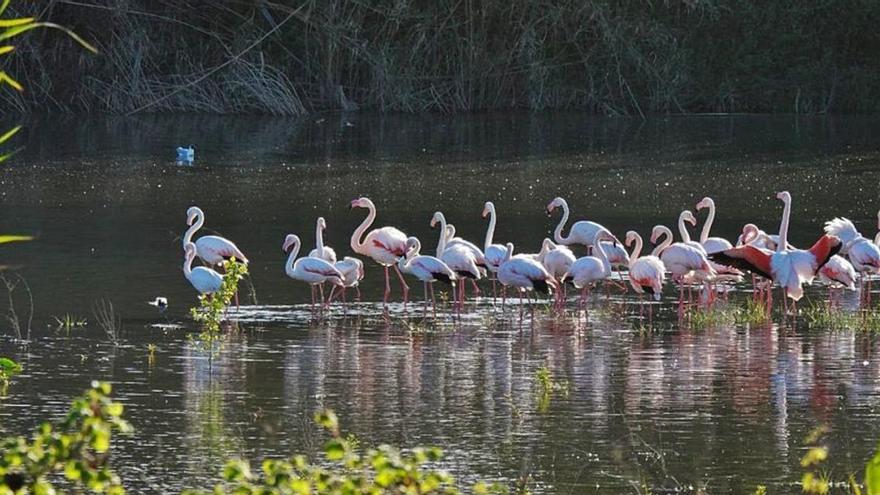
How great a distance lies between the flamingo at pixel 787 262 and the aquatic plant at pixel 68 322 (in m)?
4.01

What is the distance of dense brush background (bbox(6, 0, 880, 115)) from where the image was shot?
94.6 feet

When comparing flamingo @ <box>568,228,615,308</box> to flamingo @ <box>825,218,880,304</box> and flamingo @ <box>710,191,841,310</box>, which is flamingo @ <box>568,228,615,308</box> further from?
flamingo @ <box>825,218,880,304</box>

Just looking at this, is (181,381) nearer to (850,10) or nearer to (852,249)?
(852,249)

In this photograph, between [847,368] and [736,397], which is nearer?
[736,397]

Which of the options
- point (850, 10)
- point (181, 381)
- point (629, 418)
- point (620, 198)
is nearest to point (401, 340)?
point (181, 381)

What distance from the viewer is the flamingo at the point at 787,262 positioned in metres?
10.8

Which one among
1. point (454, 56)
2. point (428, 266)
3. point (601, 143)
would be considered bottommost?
point (428, 266)

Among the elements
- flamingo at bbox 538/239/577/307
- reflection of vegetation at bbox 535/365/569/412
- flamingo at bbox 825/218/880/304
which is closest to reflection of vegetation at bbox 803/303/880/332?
flamingo at bbox 825/218/880/304

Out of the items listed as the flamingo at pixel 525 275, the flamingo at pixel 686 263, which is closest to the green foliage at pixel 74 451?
the flamingo at pixel 525 275

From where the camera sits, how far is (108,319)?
1065 cm

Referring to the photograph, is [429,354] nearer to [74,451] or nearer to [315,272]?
[315,272]

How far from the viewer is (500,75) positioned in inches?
1193

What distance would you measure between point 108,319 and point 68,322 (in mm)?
276

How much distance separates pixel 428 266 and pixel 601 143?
46.2 ft
